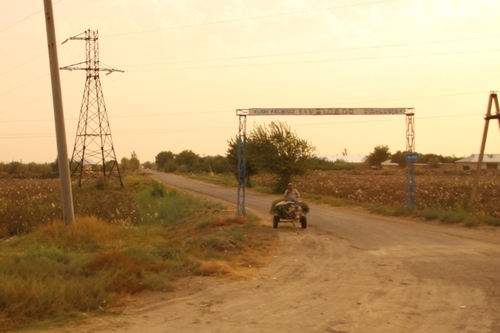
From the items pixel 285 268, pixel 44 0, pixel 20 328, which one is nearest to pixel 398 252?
pixel 285 268

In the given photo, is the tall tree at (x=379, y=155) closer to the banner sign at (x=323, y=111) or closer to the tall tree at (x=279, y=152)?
the tall tree at (x=279, y=152)

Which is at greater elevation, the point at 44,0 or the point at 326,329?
the point at 44,0

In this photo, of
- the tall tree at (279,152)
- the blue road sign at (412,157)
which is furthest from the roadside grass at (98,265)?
the tall tree at (279,152)

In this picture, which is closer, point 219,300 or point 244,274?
point 219,300

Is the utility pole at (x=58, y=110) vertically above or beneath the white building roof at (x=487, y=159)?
above

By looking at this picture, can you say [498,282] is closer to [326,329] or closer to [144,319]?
[326,329]

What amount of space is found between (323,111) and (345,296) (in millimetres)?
15695

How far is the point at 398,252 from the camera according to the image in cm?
1459

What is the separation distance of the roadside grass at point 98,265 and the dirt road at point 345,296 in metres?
0.54

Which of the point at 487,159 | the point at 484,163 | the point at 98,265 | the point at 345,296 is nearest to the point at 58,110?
the point at 98,265

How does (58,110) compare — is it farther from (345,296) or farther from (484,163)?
(484,163)

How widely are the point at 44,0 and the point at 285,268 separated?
10.8 meters

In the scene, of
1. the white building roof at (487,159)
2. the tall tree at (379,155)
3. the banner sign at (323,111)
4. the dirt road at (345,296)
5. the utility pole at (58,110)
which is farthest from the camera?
the tall tree at (379,155)

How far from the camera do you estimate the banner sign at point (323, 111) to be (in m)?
23.1
